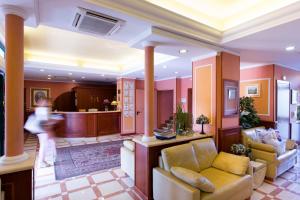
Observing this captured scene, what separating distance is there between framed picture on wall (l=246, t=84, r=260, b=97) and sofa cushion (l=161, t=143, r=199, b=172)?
11.8ft

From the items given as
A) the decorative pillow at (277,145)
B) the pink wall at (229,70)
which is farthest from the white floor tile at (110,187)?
the decorative pillow at (277,145)

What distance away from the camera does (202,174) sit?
2578 millimetres

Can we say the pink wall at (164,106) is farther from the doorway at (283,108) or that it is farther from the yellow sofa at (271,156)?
the yellow sofa at (271,156)

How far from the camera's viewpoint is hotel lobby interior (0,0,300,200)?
74.6 inches

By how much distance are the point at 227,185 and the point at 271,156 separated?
67.5 inches

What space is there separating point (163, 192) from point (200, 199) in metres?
0.57

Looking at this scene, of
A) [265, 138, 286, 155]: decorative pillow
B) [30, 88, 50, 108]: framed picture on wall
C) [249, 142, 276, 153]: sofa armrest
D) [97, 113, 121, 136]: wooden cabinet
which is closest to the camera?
[249, 142, 276, 153]: sofa armrest

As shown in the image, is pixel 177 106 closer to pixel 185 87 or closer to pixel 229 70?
pixel 229 70

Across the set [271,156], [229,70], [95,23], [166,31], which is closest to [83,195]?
[95,23]

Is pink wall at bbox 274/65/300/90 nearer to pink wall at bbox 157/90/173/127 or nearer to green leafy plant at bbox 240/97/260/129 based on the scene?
green leafy plant at bbox 240/97/260/129

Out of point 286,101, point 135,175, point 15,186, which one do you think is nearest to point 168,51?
point 135,175

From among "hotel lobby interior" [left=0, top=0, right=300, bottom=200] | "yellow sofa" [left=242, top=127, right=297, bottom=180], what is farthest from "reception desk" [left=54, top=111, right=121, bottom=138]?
"yellow sofa" [left=242, top=127, right=297, bottom=180]

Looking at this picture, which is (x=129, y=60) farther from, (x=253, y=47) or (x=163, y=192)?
(x=163, y=192)

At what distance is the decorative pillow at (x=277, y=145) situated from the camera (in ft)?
11.4
